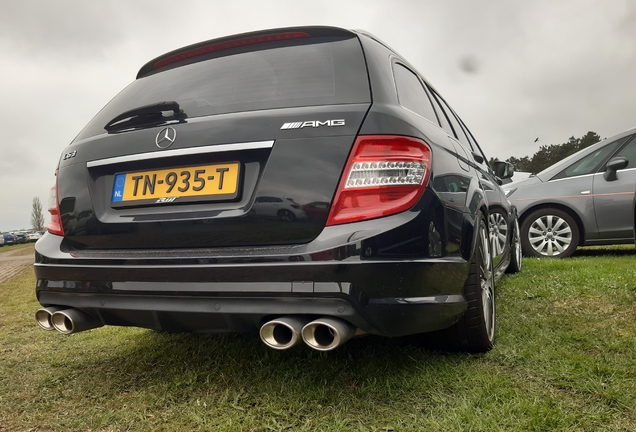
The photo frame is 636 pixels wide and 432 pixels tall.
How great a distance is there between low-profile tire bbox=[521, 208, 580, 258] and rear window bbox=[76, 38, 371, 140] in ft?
18.2

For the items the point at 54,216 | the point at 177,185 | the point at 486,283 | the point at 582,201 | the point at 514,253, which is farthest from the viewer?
the point at 582,201

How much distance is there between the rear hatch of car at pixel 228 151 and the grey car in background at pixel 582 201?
5275 mm

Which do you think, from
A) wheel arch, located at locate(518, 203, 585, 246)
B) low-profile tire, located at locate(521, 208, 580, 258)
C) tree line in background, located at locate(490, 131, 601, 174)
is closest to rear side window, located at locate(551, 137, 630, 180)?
wheel arch, located at locate(518, 203, 585, 246)

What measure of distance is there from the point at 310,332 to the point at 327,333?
8 centimetres

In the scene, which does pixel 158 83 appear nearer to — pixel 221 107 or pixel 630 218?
pixel 221 107

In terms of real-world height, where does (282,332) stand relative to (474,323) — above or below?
above

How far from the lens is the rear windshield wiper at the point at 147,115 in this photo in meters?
2.26

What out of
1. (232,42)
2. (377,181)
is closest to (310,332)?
(377,181)

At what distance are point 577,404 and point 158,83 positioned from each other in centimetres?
236

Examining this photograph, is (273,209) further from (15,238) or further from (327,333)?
(15,238)

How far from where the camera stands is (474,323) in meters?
2.46

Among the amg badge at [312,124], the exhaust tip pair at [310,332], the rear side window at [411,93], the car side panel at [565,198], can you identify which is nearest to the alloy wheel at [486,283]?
the rear side window at [411,93]

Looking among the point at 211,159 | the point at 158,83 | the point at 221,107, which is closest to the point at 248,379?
the point at 211,159

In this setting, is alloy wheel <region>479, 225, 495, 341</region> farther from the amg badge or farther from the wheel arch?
the wheel arch
